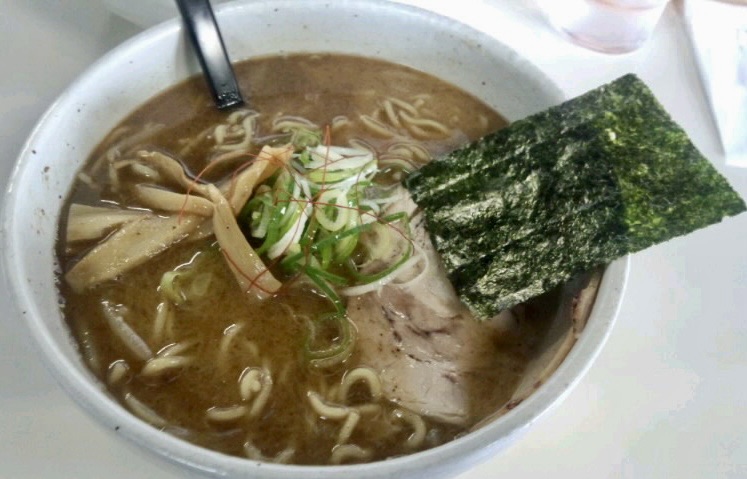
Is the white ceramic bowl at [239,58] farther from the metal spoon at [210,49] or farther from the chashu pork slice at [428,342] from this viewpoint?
the chashu pork slice at [428,342]

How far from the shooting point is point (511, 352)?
44.8 inches

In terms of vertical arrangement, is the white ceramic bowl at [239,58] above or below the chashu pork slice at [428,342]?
above

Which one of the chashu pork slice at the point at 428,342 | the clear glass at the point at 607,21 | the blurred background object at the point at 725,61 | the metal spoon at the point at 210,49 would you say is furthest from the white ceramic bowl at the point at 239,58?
the blurred background object at the point at 725,61

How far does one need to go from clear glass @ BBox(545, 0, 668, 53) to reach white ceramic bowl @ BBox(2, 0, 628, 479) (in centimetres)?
52

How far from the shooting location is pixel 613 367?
1267 millimetres

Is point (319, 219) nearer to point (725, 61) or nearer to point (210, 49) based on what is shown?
point (210, 49)

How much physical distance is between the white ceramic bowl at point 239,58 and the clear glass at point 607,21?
525mm

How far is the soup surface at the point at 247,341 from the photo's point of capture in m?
1.04

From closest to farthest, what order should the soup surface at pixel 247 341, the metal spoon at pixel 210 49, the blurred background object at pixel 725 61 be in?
the soup surface at pixel 247 341
the metal spoon at pixel 210 49
the blurred background object at pixel 725 61

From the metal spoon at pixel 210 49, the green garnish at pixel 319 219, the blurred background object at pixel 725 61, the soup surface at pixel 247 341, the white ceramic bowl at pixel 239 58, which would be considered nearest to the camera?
the white ceramic bowl at pixel 239 58

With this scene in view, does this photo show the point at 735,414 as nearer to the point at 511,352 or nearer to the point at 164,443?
the point at 511,352

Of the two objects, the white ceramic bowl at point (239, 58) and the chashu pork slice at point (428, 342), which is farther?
the chashu pork slice at point (428, 342)

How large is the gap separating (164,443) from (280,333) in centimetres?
35

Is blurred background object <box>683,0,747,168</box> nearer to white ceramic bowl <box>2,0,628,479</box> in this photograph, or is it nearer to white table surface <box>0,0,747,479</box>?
white table surface <box>0,0,747,479</box>
